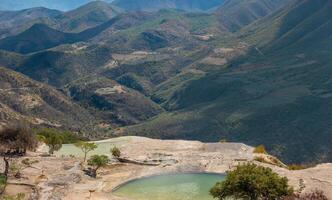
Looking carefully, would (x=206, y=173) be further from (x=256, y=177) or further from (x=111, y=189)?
(x=256, y=177)

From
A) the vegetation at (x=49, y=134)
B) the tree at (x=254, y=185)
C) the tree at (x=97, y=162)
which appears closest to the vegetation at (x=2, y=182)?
the tree at (x=97, y=162)

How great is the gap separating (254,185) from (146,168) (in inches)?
1098

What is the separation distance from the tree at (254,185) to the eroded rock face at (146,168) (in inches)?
330

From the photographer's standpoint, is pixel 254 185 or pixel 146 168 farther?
pixel 146 168

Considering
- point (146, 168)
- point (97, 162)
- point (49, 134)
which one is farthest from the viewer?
point (49, 134)

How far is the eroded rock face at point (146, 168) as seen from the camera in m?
54.8

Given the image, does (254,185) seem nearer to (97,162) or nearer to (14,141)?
(97,162)

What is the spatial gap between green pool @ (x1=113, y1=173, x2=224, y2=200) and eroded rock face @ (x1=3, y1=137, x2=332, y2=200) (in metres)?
1.46

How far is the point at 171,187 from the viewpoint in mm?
60844

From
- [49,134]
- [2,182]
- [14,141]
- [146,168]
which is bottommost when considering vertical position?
[2,182]

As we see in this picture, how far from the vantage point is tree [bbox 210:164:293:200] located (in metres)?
43.2

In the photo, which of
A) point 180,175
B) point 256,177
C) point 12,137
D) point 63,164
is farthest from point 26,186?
point 256,177

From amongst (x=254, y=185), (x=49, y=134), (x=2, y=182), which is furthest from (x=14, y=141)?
(x=254, y=185)

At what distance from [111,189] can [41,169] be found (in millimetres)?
11702
